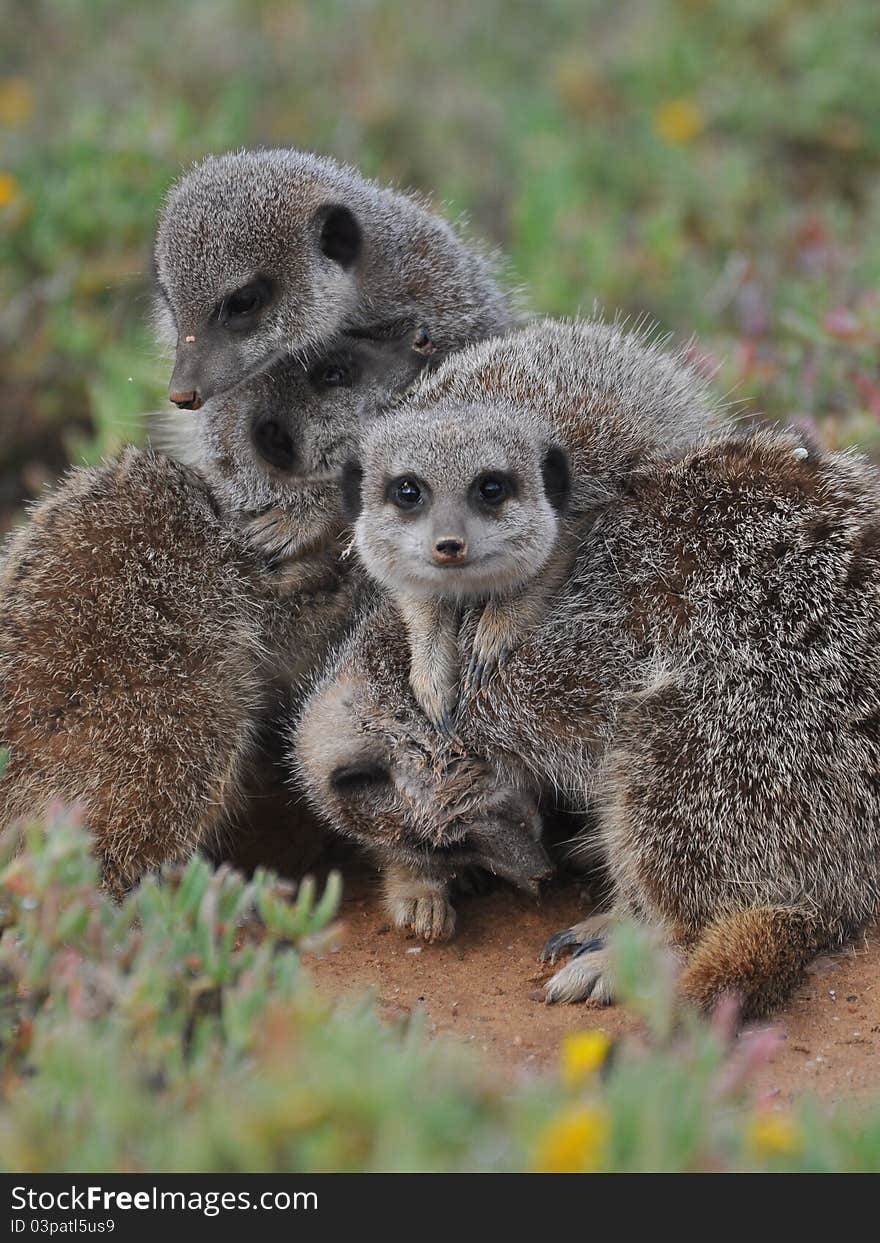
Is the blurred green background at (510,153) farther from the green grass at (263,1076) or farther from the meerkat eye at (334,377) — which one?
the green grass at (263,1076)

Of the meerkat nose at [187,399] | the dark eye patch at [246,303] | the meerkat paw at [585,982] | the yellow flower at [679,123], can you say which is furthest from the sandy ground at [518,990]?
the yellow flower at [679,123]

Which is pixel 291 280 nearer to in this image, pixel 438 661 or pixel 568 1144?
pixel 438 661

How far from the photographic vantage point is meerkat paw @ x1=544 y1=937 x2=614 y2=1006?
13.3 feet

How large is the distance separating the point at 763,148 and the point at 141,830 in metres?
6.74

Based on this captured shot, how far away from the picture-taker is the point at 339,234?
466 cm

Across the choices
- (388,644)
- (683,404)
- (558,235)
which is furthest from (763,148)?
(388,644)

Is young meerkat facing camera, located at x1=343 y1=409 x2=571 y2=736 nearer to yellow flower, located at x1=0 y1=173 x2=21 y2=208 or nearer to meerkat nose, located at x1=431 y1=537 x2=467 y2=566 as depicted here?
meerkat nose, located at x1=431 y1=537 x2=467 y2=566

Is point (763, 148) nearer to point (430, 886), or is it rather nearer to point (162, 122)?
point (162, 122)

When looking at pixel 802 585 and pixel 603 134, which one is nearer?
pixel 802 585

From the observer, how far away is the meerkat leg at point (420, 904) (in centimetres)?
453

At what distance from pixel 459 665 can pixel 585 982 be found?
37.0 inches

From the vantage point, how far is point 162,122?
27.0 feet

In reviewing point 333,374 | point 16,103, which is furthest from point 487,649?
point 16,103

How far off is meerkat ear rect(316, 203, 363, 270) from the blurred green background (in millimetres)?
1260
